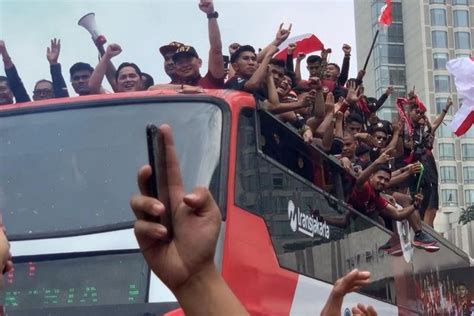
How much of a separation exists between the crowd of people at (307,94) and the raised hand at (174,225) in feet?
12.7

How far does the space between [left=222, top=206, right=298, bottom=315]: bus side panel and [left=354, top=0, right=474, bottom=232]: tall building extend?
60.8 metres

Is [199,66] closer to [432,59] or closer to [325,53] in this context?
[325,53]

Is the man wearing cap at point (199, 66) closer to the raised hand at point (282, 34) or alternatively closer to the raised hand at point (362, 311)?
the raised hand at point (282, 34)

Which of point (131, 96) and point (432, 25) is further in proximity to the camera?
point (432, 25)

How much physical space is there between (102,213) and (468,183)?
6547cm

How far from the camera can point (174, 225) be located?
183cm

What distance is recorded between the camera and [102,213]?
5.14 m

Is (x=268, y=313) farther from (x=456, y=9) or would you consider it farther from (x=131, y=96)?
(x=456, y=9)

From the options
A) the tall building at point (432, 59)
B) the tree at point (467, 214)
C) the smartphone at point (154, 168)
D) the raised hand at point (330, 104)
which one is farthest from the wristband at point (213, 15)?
the tall building at point (432, 59)

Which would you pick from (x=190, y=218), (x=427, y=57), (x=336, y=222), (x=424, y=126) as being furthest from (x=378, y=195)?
(x=427, y=57)

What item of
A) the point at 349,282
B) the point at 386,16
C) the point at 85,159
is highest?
the point at 386,16

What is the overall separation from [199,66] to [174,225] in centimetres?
486

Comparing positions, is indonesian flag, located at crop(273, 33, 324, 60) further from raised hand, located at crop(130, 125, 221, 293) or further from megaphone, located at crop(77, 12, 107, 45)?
raised hand, located at crop(130, 125, 221, 293)

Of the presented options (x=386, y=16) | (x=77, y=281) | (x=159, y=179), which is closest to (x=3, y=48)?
(x=77, y=281)
